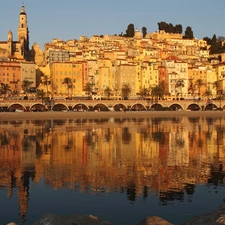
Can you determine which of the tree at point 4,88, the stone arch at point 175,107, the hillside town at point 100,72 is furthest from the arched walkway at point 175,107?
the tree at point 4,88

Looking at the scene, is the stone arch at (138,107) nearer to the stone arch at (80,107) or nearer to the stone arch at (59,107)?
the stone arch at (80,107)

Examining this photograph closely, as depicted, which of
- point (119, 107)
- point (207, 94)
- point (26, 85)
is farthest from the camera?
point (207, 94)

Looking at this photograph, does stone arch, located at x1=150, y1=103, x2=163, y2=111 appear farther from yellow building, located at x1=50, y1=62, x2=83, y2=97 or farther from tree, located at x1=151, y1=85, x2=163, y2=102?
yellow building, located at x1=50, y1=62, x2=83, y2=97

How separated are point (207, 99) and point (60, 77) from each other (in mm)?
42242

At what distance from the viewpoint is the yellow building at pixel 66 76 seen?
4872 inches

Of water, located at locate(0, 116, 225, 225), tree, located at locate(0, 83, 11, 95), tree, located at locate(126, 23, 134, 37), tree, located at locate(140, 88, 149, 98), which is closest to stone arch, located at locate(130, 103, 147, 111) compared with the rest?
tree, located at locate(140, 88, 149, 98)

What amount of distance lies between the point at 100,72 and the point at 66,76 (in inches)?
432

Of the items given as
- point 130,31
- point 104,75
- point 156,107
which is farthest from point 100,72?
point 130,31

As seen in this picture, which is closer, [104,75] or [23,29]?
[104,75]

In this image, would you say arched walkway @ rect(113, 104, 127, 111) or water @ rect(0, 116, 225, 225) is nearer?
water @ rect(0, 116, 225, 225)

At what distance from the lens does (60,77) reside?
12425cm

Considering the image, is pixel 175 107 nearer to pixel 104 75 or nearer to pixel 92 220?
pixel 104 75

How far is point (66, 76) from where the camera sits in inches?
4865

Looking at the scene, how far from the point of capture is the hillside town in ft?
398
